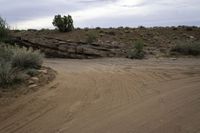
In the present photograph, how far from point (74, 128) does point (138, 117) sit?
1552mm

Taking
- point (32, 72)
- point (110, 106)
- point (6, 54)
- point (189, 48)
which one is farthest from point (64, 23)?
point (110, 106)

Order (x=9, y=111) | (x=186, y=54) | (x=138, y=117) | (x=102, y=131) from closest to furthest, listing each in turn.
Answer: (x=102, y=131), (x=138, y=117), (x=9, y=111), (x=186, y=54)

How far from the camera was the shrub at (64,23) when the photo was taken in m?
29.2

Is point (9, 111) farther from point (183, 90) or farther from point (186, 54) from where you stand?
point (186, 54)

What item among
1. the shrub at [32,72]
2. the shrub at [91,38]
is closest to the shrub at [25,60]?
the shrub at [32,72]

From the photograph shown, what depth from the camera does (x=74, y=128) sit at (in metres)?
7.65

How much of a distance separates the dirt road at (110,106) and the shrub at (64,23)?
16902 mm

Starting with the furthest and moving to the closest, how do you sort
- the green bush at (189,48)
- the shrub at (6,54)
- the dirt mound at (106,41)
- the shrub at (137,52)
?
1. the dirt mound at (106,41)
2. the green bush at (189,48)
3. the shrub at (137,52)
4. the shrub at (6,54)

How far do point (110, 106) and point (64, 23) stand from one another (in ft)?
69.4

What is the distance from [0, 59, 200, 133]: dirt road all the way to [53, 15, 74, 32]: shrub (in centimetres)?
1690

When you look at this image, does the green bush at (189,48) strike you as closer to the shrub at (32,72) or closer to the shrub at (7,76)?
the shrub at (32,72)

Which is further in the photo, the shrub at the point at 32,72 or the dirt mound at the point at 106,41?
the dirt mound at the point at 106,41

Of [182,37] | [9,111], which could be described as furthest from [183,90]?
[182,37]

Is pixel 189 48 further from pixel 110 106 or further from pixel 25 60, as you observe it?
pixel 110 106
